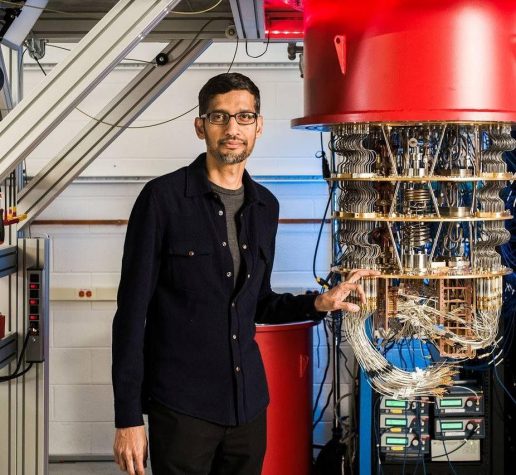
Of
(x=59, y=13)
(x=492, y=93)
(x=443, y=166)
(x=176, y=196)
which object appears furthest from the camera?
(x=59, y=13)

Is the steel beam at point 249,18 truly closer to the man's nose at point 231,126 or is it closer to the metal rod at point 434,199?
the man's nose at point 231,126

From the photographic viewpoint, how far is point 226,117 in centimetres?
219

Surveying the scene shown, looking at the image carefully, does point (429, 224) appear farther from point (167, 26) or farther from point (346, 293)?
point (167, 26)

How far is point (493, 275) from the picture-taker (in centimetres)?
206

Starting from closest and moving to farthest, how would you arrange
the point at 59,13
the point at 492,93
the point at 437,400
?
the point at 492,93
the point at 59,13
the point at 437,400

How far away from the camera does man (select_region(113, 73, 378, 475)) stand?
2.16 m

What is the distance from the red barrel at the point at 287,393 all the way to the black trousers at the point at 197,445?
135 cm

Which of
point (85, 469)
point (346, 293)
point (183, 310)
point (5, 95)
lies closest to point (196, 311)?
point (183, 310)

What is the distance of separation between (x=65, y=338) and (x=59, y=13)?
6.13ft

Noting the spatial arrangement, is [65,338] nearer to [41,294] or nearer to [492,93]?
[41,294]

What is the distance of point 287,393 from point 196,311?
5.29ft

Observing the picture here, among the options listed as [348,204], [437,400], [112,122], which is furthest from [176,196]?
[437,400]

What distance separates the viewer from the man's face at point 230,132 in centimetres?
218

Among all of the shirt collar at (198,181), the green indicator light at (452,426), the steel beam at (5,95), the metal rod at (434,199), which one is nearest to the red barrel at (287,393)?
the green indicator light at (452,426)
